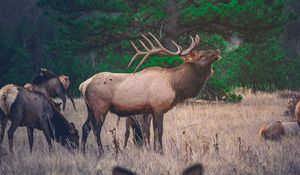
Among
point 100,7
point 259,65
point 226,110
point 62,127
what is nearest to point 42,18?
point 259,65

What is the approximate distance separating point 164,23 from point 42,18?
23.1 m

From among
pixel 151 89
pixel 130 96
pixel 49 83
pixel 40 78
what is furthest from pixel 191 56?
pixel 49 83

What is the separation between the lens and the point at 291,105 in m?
12.7

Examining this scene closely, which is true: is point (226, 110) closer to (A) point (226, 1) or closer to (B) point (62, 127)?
(A) point (226, 1)

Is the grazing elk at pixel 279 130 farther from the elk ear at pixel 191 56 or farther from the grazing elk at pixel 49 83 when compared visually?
the grazing elk at pixel 49 83

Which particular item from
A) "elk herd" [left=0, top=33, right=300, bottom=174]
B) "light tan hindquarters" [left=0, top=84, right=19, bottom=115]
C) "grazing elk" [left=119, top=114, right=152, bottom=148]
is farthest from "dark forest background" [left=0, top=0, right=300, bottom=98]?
"light tan hindquarters" [left=0, top=84, right=19, bottom=115]

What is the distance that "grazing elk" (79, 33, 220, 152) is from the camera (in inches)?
326

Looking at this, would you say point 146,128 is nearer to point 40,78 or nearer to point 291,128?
point 291,128

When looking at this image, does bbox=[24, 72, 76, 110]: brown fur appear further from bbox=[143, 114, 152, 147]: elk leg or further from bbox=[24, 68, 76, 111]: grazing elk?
bbox=[143, 114, 152, 147]: elk leg

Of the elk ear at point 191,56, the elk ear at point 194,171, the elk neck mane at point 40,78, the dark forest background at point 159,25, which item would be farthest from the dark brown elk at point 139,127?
the elk neck mane at point 40,78

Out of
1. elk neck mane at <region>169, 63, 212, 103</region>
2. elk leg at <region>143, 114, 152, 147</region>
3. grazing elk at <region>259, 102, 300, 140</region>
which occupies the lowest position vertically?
grazing elk at <region>259, 102, 300, 140</region>

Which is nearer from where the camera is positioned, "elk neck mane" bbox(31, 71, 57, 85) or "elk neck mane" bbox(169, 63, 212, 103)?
"elk neck mane" bbox(169, 63, 212, 103)

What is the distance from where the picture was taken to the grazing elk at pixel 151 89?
8.28 metres

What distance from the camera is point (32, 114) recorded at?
8.93 meters
